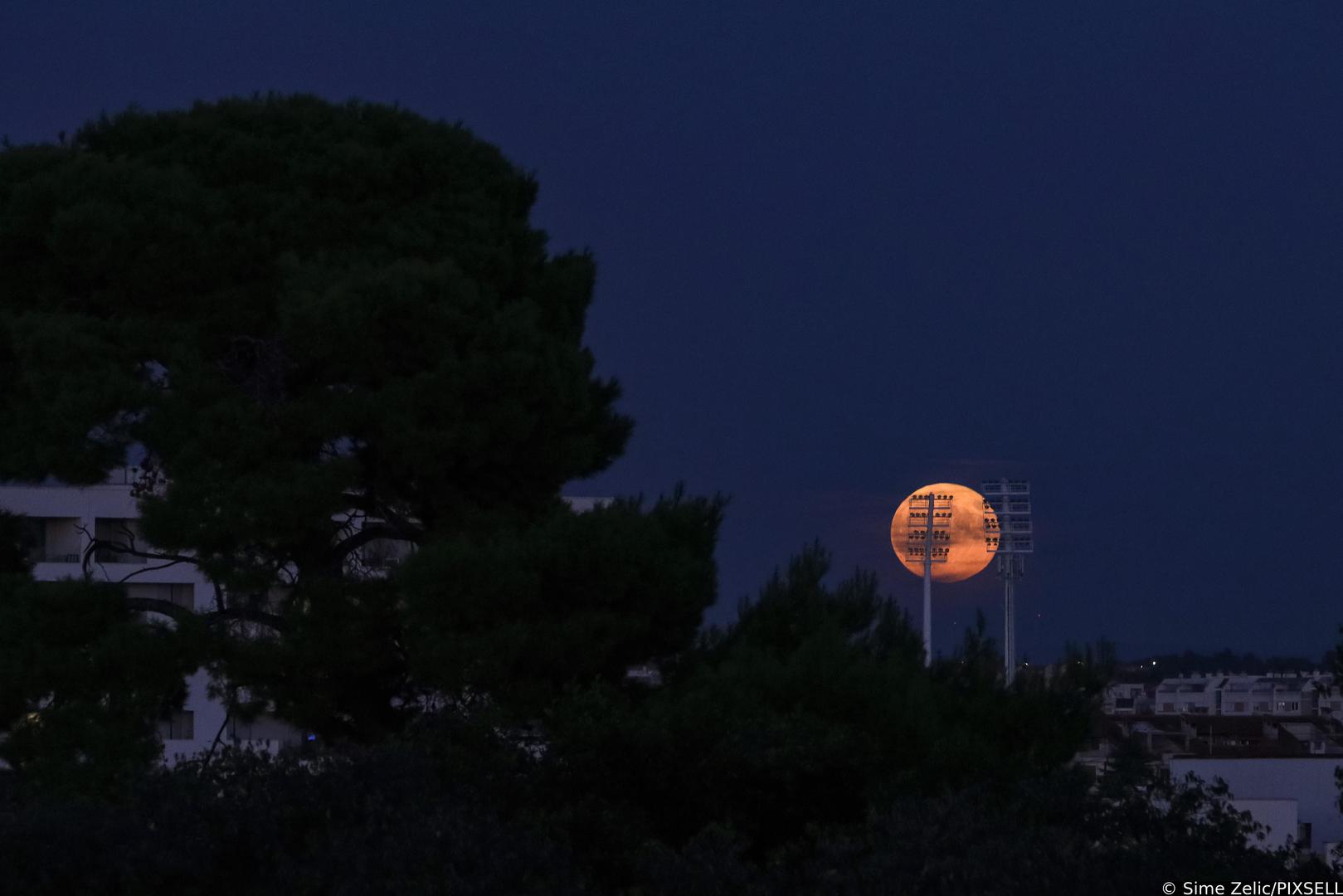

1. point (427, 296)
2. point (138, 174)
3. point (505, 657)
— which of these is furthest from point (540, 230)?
point (505, 657)

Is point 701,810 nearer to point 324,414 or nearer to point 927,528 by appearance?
point 324,414

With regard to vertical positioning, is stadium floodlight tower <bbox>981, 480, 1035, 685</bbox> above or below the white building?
above

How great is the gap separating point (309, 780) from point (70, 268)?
327 inches

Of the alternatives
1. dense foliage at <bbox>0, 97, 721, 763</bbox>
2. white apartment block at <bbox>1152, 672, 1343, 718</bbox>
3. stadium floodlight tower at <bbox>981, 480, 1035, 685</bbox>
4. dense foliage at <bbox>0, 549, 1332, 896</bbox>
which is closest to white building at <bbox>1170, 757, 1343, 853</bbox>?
stadium floodlight tower at <bbox>981, 480, 1035, 685</bbox>

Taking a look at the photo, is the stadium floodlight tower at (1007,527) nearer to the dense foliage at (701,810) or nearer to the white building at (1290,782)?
the white building at (1290,782)

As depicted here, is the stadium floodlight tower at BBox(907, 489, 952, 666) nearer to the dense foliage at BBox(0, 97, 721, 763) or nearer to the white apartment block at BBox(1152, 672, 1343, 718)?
the dense foliage at BBox(0, 97, 721, 763)

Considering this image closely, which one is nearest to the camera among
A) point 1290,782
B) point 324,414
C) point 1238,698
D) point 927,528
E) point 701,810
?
point 701,810

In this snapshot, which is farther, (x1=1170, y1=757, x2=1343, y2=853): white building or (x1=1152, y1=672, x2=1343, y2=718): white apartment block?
(x1=1152, y1=672, x2=1343, y2=718): white apartment block

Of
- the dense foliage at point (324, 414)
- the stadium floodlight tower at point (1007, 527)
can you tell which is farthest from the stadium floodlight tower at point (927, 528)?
the dense foliage at point (324, 414)

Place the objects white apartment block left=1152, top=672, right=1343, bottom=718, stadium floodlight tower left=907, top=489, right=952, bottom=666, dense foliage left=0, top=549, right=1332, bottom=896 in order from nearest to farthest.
Answer: dense foliage left=0, top=549, right=1332, bottom=896 < stadium floodlight tower left=907, top=489, right=952, bottom=666 < white apartment block left=1152, top=672, right=1343, bottom=718

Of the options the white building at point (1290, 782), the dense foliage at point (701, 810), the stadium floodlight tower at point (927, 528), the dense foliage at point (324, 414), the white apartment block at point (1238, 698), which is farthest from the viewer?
the white apartment block at point (1238, 698)

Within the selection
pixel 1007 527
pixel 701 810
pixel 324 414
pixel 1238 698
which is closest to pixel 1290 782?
pixel 1007 527

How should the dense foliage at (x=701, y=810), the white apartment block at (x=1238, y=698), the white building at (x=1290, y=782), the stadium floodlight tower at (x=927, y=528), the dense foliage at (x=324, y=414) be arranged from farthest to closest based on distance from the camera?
the white apartment block at (x=1238, y=698)
the stadium floodlight tower at (x=927, y=528)
the white building at (x=1290, y=782)
the dense foliage at (x=324, y=414)
the dense foliage at (x=701, y=810)

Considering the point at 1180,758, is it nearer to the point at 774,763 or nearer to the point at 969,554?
the point at 969,554
